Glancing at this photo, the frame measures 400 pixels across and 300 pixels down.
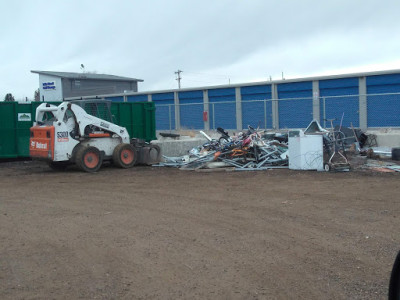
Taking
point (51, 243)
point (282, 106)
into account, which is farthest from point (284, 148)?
point (51, 243)

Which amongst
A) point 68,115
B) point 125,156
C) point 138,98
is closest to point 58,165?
point 68,115

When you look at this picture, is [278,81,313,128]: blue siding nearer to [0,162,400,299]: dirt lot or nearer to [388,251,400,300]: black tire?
[0,162,400,299]: dirt lot

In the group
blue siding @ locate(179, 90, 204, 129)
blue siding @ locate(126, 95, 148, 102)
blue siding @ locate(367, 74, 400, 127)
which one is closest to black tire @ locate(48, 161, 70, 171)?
blue siding @ locate(179, 90, 204, 129)

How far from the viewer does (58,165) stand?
1695cm

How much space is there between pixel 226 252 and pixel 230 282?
108 centimetres

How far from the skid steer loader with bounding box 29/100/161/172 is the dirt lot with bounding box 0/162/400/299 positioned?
305cm

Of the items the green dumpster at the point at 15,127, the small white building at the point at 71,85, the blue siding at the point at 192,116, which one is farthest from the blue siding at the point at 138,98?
the green dumpster at the point at 15,127

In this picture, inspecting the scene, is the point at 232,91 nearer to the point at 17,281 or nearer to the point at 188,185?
the point at 188,185

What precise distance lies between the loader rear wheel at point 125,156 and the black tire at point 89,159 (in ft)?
2.25

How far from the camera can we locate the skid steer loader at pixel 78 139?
50.2ft

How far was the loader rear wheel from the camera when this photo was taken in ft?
55.3

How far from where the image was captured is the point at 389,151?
17.7 metres

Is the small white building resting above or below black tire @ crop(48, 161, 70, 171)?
above

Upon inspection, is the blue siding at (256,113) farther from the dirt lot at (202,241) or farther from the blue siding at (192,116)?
the dirt lot at (202,241)
